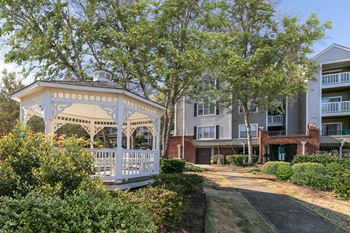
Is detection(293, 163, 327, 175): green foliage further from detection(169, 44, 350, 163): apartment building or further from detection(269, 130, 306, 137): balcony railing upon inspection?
detection(269, 130, 306, 137): balcony railing

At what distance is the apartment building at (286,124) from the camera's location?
1337 inches

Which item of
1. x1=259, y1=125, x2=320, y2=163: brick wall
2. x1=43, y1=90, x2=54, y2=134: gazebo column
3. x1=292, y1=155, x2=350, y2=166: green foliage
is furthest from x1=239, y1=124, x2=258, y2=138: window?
x1=43, y1=90, x2=54, y2=134: gazebo column

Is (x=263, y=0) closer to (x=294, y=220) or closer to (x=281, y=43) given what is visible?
(x=281, y=43)

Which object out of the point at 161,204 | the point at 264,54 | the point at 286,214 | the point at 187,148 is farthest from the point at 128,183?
the point at 187,148

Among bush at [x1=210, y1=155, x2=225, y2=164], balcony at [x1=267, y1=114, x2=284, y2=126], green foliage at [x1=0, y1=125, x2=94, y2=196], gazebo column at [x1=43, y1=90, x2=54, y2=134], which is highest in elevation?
balcony at [x1=267, y1=114, x2=284, y2=126]

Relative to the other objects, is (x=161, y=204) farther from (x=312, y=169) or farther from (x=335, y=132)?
(x=335, y=132)

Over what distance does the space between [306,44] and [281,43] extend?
2346 mm

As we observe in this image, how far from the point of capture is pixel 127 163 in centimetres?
1136

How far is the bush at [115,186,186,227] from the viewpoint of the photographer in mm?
6600

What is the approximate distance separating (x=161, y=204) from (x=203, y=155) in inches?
1329

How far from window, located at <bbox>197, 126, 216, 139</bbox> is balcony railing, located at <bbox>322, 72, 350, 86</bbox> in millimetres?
13066

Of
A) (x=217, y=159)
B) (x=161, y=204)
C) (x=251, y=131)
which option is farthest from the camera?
(x=251, y=131)

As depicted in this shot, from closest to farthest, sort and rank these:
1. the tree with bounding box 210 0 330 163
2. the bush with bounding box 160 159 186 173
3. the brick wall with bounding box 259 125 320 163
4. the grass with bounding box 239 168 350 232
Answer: the grass with bounding box 239 168 350 232
the bush with bounding box 160 159 186 173
the tree with bounding box 210 0 330 163
the brick wall with bounding box 259 125 320 163

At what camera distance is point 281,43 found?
28.2 meters
